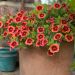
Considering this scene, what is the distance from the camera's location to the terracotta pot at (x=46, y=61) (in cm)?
401

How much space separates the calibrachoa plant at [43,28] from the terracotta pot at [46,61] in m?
0.13

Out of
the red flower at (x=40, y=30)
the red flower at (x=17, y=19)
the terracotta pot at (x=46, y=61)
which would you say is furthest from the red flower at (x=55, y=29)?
the red flower at (x=17, y=19)

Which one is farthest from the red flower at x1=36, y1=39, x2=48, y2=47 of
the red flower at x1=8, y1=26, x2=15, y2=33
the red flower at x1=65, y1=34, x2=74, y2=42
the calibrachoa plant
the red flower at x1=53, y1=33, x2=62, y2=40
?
the red flower at x1=8, y1=26, x2=15, y2=33

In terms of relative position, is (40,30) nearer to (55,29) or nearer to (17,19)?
(55,29)

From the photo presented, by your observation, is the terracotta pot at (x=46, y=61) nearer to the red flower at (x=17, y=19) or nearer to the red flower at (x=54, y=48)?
the red flower at (x=54, y=48)

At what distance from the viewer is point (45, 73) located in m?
4.10

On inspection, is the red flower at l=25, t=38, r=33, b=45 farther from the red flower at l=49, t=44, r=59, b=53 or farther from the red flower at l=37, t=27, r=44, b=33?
the red flower at l=49, t=44, r=59, b=53

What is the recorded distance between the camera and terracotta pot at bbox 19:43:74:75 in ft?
13.2

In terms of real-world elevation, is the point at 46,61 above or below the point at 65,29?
below

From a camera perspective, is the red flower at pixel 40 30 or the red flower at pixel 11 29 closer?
the red flower at pixel 40 30

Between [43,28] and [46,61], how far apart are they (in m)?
0.43

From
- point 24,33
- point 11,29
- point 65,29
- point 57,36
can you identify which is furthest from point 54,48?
point 11,29

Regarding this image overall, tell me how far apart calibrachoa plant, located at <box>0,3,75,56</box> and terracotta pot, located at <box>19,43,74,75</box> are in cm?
13

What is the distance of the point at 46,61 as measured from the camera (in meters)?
4.04
